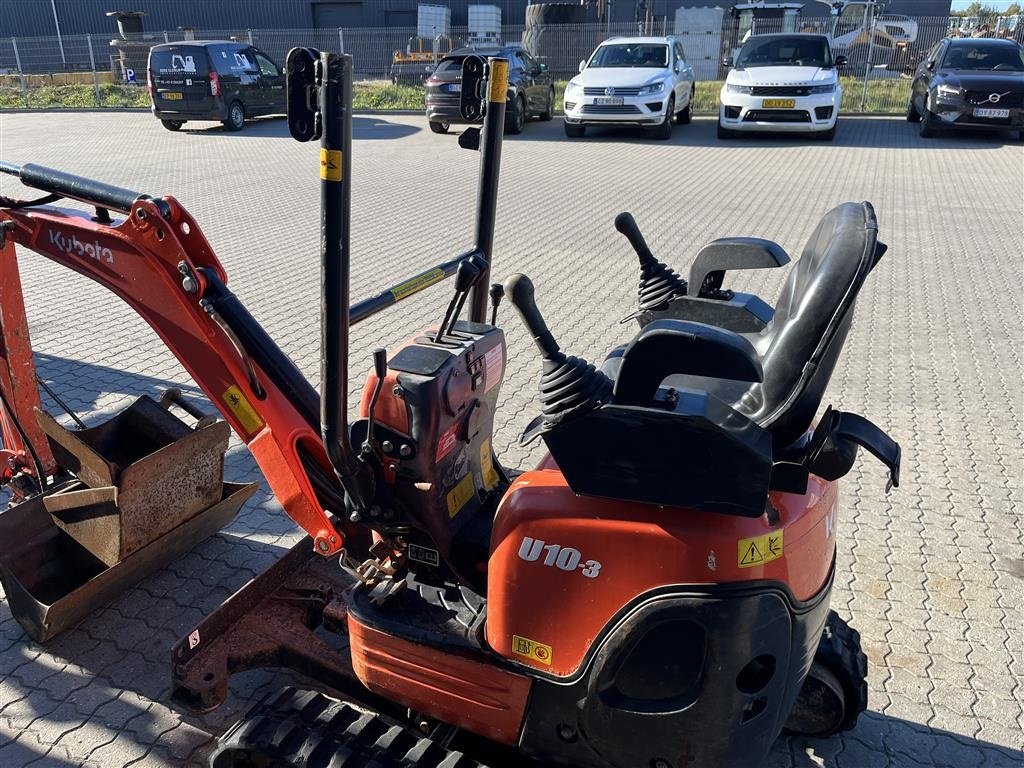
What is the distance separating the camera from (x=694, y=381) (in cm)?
252

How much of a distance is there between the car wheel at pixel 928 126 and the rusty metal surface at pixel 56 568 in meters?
14.9

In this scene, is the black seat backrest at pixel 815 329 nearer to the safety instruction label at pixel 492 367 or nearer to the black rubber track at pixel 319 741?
the safety instruction label at pixel 492 367

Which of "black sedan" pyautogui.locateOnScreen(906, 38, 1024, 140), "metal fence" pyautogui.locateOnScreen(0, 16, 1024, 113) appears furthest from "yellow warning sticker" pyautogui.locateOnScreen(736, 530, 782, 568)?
"metal fence" pyautogui.locateOnScreen(0, 16, 1024, 113)

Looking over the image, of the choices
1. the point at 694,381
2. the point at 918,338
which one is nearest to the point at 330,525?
the point at 694,381

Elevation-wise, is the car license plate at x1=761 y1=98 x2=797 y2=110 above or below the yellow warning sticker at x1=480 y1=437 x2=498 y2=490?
above

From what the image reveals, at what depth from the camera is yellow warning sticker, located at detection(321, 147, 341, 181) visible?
180 cm

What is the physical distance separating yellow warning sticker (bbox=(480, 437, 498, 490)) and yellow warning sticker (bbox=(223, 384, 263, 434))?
72cm

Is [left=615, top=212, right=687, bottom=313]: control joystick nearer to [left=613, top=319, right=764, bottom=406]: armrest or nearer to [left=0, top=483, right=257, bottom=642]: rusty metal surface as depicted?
[left=613, top=319, right=764, bottom=406]: armrest

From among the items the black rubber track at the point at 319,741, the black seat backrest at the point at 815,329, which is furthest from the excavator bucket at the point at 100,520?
the black seat backrest at the point at 815,329

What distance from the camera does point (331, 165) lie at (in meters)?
1.81

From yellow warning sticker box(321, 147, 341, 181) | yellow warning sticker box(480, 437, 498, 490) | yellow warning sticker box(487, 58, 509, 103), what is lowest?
yellow warning sticker box(480, 437, 498, 490)

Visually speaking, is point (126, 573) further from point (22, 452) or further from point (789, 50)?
point (789, 50)

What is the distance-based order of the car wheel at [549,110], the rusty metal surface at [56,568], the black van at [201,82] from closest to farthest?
the rusty metal surface at [56,568]
the black van at [201,82]
the car wheel at [549,110]

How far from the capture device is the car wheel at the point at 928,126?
14.8m
